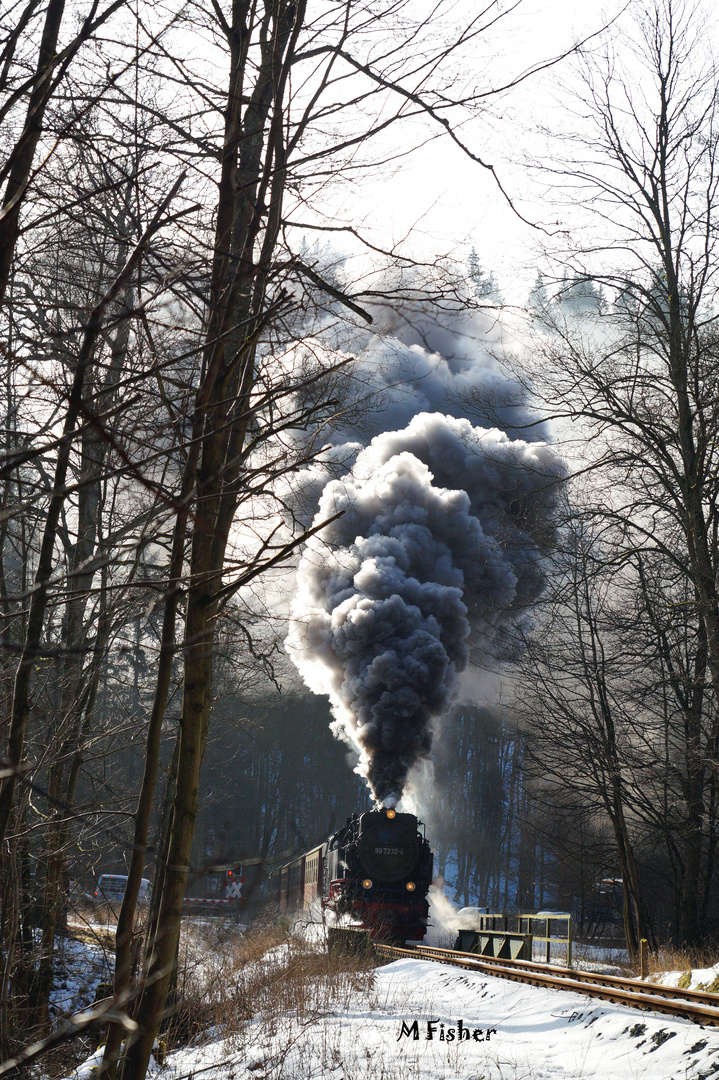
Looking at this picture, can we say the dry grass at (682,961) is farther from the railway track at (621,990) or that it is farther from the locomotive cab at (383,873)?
the locomotive cab at (383,873)

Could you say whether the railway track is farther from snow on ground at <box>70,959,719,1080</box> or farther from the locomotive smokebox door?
the locomotive smokebox door

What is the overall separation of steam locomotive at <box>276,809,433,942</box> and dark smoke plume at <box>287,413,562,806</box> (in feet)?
13.9

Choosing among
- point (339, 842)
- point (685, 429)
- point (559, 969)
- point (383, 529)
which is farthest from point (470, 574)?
point (559, 969)

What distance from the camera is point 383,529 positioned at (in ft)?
86.9

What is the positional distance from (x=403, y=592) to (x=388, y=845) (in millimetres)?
8605

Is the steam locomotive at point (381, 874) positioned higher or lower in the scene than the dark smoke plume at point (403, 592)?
lower

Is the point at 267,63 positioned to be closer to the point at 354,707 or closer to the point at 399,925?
the point at 399,925

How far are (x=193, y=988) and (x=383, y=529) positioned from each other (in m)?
19.7

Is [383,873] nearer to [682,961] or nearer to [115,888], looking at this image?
[682,961]

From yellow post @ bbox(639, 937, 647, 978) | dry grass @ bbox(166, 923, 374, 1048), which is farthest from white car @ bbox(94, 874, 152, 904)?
yellow post @ bbox(639, 937, 647, 978)

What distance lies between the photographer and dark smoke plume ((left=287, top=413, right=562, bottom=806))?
21750 millimetres

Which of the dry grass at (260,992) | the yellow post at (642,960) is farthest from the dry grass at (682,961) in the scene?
the dry grass at (260,992)

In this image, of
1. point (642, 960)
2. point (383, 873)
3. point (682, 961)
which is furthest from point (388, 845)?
point (642, 960)

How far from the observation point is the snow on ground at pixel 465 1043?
4.20 metres
